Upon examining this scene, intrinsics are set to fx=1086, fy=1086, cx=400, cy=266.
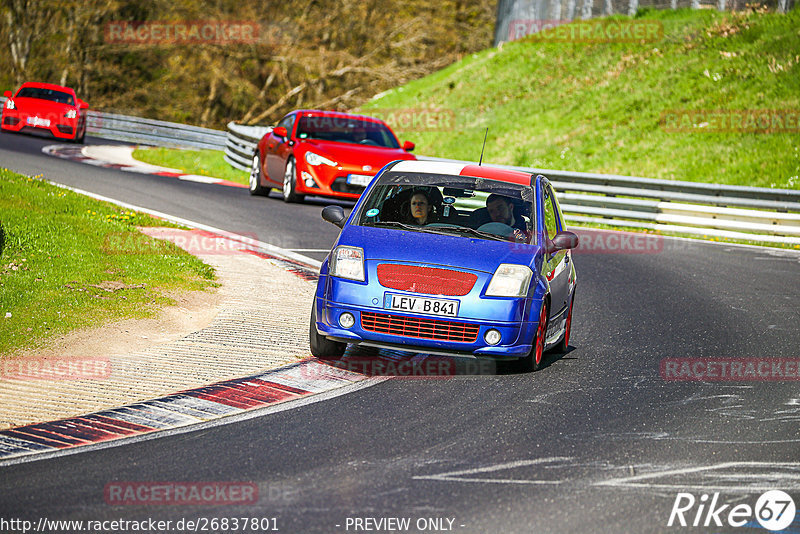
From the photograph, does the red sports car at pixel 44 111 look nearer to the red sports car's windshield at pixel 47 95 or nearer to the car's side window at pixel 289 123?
the red sports car's windshield at pixel 47 95

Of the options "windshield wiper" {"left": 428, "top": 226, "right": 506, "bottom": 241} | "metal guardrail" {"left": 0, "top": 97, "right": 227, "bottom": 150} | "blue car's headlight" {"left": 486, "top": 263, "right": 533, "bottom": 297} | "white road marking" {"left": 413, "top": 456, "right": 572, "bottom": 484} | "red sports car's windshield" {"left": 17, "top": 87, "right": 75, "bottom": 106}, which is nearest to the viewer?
"white road marking" {"left": 413, "top": 456, "right": 572, "bottom": 484}

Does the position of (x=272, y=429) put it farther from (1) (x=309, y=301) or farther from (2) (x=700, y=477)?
(1) (x=309, y=301)

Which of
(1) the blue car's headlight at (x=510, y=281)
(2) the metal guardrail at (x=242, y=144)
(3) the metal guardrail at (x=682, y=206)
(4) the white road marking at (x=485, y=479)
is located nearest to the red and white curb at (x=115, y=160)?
(2) the metal guardrail at (x=242, y=144)

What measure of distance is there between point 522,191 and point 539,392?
212 cm

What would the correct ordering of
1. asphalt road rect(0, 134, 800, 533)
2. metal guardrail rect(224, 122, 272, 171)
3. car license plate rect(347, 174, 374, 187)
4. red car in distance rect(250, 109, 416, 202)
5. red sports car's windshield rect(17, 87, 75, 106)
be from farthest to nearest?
1. red sports car's windshield rect(17, 87, 75, 106)
2. metal guardrail rect(224, 122, 272, 171)
3. red car in distance rect(250, 109, 416, 202)
4. car license plate rect(347, 174, 374, 187)
5. asphalt road rect(0, 134, 800, 533)

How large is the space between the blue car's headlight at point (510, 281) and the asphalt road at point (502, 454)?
2.13ft

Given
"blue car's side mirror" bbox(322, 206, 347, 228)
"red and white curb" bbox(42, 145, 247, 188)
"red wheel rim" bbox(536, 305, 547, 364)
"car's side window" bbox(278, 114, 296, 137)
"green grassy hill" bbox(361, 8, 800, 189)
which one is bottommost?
"red and white curb" bbox(42, 145, 247, 188)

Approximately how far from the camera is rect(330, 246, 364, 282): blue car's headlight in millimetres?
7942

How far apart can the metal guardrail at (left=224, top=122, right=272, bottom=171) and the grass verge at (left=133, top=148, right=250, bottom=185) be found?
198mm

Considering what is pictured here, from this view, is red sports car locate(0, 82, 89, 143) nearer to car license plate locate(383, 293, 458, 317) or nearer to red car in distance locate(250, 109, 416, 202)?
red car in distance locate(250, 109, 416, 202)

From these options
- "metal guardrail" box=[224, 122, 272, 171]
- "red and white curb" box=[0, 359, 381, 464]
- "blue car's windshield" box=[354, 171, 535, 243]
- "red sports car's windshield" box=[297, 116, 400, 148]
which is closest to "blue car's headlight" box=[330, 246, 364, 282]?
"blue car's windshield" box=[354, 171, 535, 243]

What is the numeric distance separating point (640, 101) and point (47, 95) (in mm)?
16736

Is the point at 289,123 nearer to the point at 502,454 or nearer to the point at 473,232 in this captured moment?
the point at 473,232

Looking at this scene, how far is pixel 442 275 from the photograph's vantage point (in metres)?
7.82
